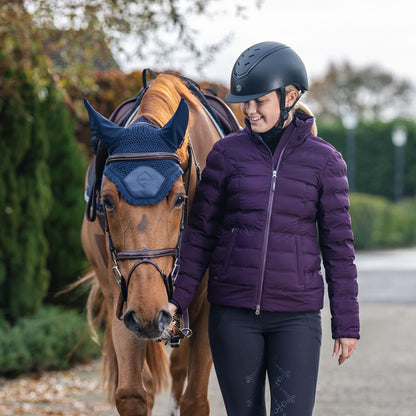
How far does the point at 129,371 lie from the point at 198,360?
0.45 metres

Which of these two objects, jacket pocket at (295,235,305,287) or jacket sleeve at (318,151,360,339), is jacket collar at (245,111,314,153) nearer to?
jacket sleeve at (318,151,360,339)

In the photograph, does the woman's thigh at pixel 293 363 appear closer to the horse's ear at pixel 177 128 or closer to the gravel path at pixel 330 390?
the horse's ear at pixel 177 128

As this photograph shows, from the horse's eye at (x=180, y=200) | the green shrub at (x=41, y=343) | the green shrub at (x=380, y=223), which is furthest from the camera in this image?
the green shrub at (x=380, y=223)

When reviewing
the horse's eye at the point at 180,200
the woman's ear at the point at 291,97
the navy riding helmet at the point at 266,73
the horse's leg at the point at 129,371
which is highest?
the navy riding helmet at the point at 266,73

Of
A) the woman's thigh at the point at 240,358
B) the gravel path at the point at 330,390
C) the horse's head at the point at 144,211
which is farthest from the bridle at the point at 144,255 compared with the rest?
the gravel path at the point at 330,390

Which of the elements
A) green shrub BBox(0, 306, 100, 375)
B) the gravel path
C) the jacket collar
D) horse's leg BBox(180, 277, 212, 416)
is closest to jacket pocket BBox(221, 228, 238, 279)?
the jacket collar

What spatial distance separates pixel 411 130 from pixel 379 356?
25606 mm

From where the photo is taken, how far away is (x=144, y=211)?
2.91 meters

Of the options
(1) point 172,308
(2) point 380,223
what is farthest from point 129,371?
(2) point 380,223

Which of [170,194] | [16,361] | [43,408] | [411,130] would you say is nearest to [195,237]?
[170,194]

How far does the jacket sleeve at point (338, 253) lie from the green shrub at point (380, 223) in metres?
19.0

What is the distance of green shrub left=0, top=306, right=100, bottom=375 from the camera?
6898 mm

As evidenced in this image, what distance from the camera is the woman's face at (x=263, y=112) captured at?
128 inches

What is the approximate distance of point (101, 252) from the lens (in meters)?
4.30
